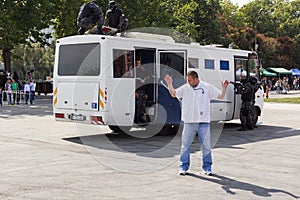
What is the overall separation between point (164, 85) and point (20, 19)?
79.6 ft

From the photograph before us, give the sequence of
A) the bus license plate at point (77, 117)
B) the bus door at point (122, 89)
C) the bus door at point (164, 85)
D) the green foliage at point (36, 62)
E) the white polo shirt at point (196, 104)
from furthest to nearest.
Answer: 1. the green foliage at point (36, 62)
2. the bus door at point (164, 85)
3. the bus license plate at point (77, 117)
4. the bus door at point (122, 89)
5. the white polo shirt at point (196, 104)

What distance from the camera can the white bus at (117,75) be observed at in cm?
1217

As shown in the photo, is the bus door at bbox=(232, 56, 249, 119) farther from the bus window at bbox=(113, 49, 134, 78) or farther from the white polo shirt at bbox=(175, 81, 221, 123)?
the white polo shirt at bbox=(175, 81, 221, 123)

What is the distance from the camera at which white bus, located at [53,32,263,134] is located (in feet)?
39.9

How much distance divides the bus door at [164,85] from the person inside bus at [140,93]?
1.41 ft

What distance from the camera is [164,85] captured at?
1321 cm

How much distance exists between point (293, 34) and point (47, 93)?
162 feet

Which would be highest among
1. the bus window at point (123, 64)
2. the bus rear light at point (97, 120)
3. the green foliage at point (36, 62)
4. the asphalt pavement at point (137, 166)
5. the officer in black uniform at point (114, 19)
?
the green foliage at point (36, 62)

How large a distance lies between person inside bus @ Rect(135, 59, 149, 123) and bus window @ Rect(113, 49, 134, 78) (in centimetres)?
28

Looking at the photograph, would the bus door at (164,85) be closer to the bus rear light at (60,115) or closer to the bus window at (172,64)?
the bus window at (172,64)

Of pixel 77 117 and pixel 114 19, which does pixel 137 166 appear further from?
pixel 114 19

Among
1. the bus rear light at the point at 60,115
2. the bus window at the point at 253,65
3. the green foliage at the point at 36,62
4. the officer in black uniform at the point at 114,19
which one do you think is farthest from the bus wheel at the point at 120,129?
the green foliage at the point at 36,62

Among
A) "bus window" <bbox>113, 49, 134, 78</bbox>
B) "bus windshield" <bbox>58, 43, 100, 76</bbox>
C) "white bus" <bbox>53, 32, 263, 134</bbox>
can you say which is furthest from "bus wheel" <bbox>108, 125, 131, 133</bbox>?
"bus windshield" <bbox>58, 43, 100, 76</bbox>

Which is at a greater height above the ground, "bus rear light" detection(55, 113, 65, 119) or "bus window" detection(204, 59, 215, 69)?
"bus window" detection(204, 59, 215, 69)
